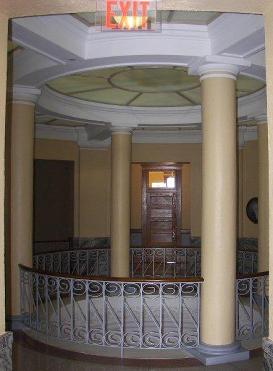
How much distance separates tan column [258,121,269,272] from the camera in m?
8.74

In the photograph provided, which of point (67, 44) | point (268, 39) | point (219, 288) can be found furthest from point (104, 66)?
point (268, 39)

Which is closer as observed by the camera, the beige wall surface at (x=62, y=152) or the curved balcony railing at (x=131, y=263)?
the curved balcony railing at (x=131, y=263)

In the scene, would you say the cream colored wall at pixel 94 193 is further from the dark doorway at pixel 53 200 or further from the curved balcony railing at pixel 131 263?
the curved balcony railing at pixel 131 263

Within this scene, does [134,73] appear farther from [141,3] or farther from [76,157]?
[76,157]

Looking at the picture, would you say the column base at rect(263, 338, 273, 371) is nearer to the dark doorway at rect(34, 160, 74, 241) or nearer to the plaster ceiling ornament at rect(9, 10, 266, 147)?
the plaster ceiling ornament at rect(9, 10, 266, 147)

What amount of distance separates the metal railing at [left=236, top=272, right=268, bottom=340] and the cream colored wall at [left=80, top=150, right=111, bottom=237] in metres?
4.98

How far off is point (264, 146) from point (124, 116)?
3.18 metres

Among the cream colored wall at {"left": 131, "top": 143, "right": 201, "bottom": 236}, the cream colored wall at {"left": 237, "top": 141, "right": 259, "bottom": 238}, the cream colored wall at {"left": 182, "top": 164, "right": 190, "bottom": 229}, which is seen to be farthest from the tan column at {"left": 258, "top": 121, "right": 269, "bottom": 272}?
the cream colored wall at {"left": 182, "top": 164, "right": 190, "bottom": 229}

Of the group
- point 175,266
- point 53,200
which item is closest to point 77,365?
point 175,266

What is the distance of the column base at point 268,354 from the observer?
8.96ft

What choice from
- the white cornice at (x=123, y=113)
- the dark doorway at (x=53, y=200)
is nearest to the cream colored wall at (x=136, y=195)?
the dark doorway at (x=53, y=200)

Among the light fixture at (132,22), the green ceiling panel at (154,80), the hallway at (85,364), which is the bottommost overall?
the hallway at (85,364)

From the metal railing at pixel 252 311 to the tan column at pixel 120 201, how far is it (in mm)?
2877

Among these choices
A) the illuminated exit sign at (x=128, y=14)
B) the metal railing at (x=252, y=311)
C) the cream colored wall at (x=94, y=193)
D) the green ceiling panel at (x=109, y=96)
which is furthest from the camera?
the cream colored wall at (x=94, y=193)
